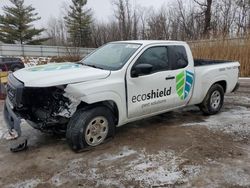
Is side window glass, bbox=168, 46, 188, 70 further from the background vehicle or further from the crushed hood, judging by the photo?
the background vehicle

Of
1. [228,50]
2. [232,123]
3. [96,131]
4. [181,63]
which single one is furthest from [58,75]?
[228,50]

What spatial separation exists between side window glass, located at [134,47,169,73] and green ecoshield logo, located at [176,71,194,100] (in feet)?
1.33

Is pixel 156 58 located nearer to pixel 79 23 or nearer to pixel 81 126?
pixel 81 126

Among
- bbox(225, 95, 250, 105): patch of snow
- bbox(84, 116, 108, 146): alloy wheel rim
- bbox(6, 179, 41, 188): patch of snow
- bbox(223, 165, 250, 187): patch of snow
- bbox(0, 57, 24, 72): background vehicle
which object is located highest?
bbox(0, 57, 24, 72): background vehicle

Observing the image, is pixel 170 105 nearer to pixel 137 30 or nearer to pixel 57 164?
pixel 57 164

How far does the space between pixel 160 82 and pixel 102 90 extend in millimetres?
1315

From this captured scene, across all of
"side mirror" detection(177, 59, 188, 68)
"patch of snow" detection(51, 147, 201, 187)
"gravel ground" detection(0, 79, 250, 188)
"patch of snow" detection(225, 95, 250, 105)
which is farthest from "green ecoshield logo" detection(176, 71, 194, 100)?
"patch of snow" detection(225, 95, 250, 105)

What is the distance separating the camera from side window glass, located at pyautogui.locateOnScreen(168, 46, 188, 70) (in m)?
5.80

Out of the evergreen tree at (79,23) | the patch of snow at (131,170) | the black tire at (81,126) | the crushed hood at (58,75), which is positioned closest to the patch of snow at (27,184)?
the patch of snow at (131,170)

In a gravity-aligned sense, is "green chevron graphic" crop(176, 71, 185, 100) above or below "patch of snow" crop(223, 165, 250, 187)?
above

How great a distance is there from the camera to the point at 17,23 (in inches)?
1718

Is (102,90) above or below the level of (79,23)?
below

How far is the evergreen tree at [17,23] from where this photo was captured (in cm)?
4318

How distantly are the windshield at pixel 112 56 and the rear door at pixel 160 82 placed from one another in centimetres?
21
